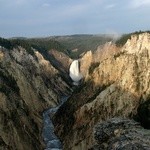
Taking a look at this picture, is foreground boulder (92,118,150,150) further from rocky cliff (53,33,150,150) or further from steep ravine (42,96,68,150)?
steep ravine (42,96,68,150)

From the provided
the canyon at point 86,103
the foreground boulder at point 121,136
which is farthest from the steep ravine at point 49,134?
the foreground boulder at point 121,136

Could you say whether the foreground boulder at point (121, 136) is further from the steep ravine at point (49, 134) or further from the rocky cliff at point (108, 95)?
the steep ravine at point (49, 134)

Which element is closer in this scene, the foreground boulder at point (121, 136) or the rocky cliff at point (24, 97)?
the foreground boulder at point (121, 136)

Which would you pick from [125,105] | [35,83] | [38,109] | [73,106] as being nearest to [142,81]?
[125,105]

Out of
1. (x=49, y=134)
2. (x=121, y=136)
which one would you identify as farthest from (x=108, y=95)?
(x=121, y=136)

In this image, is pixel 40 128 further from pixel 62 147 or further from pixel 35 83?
pixel 35 83

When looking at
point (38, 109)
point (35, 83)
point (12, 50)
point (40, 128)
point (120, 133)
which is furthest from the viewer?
point (12, 50)

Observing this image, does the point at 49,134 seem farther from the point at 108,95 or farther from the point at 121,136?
the point at 121,136
